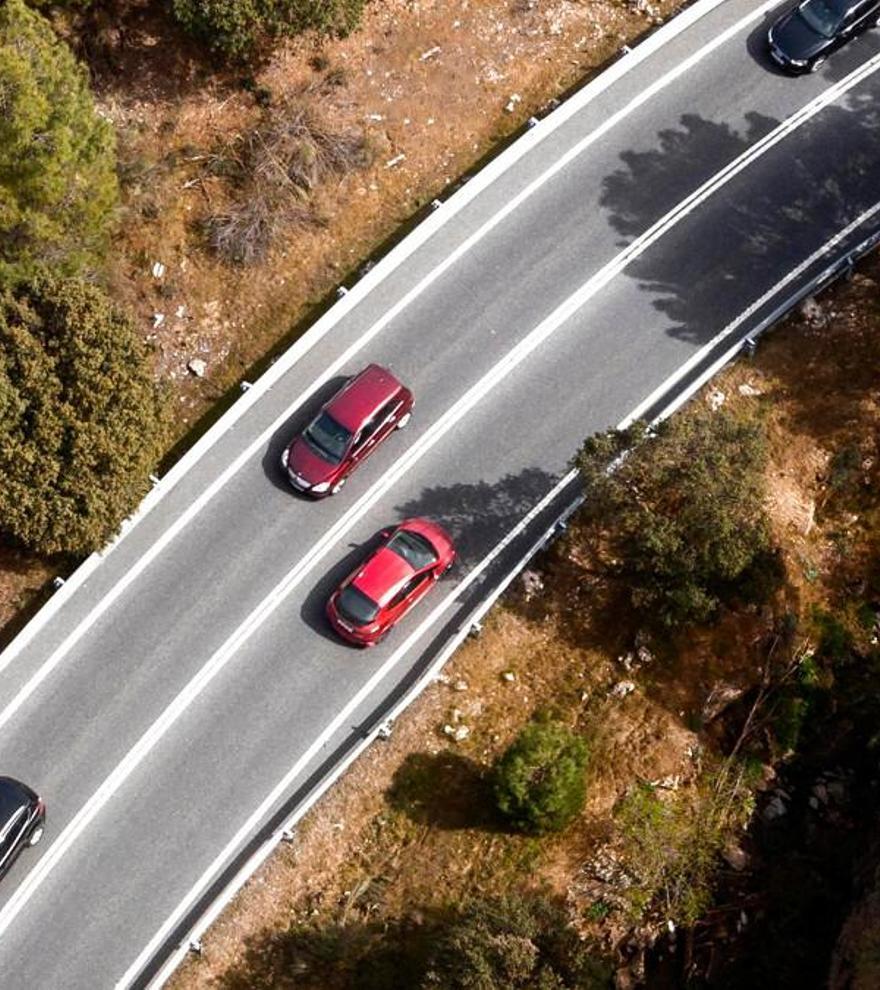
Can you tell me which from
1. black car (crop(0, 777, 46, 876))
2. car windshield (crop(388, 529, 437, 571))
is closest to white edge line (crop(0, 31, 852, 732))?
black car (crop(0, 777, 46, 876))

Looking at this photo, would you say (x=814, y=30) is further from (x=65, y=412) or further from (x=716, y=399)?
(x=65, y=412)

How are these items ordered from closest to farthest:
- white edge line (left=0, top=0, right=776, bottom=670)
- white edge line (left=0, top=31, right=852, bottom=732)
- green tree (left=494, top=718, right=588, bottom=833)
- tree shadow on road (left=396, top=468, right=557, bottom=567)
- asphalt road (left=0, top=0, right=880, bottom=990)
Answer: green tree (left=494, top=718, right=588, bottom=833) → asphalt road (left=0, top=0, right=880, bottom=990) → white edge line (left=0, top=31, right=852, bottom=732) → white edge line (left=0, top=0, right=776, bottom=670) → tree shadow on road (left=396, top=468, right=557, bottom=567)

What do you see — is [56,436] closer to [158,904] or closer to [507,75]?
[158,904]

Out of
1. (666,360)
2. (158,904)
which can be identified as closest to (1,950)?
(158,904)

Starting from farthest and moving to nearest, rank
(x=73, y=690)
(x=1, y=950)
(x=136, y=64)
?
(x=136, y=64) → (x=73, y=690) → (x=1, y=950)

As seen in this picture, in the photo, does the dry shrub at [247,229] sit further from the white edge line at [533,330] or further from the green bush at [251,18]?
the green bush at [251,18]

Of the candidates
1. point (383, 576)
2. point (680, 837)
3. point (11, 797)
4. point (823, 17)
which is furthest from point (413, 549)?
point (823, 17)

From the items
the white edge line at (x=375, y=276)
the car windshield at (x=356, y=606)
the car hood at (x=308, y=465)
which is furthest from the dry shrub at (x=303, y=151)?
the car windshield at (x=356, y=606)

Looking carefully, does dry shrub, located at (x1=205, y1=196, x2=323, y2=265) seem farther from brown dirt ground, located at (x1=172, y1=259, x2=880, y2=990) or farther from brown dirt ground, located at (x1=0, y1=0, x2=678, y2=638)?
brown dirt ground, located at (x1=172, y1=259, x2=880, y2=990)
